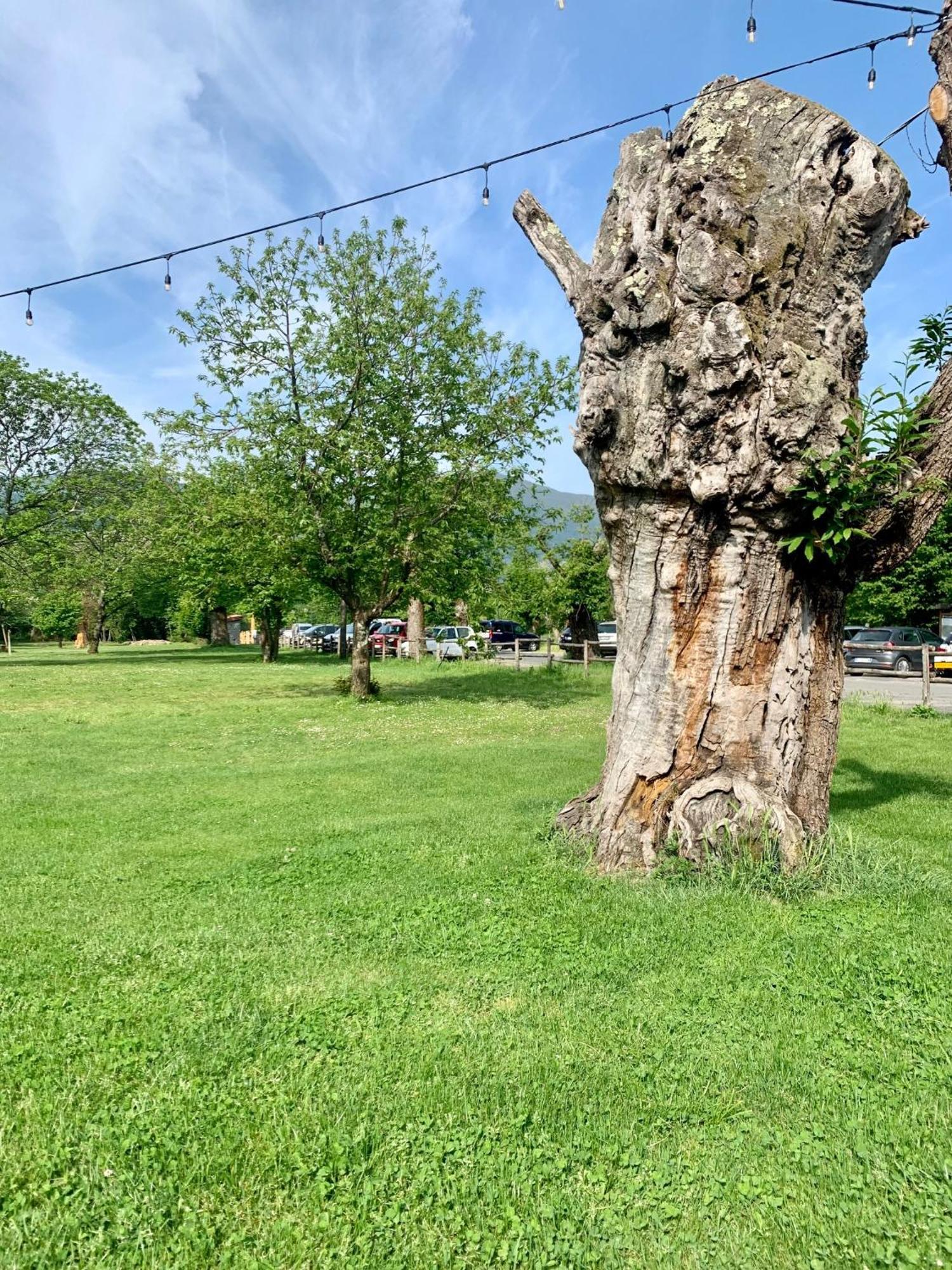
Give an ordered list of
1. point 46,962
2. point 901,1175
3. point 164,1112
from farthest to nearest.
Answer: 1. point 46,962
2. point 164,1112
3. point 901,1175

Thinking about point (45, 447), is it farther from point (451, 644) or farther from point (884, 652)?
point (884, 652)

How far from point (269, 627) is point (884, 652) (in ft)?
75.1

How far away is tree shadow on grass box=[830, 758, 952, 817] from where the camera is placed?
7.23 m

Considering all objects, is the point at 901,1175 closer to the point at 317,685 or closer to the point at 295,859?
the point at 295,859

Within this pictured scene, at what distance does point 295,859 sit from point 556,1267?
369cm

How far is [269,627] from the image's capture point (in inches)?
1332

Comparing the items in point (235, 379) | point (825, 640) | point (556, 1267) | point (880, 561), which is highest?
point (235, 379)

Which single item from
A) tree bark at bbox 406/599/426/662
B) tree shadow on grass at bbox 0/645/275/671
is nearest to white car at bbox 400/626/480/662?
tree bark at bbox 406/599/426/662

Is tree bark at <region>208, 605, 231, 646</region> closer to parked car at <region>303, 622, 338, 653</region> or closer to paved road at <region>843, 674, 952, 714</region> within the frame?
parked car at <region>303, 622, 338, 653</region>

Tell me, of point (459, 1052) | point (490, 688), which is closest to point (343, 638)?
point (490, 688)

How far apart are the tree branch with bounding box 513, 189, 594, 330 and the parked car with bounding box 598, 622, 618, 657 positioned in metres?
20.3

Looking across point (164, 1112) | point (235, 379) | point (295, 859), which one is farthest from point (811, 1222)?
point (235, 379)

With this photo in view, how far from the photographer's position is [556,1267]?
2.08 meters

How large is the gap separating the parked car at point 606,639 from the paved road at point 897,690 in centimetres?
364
